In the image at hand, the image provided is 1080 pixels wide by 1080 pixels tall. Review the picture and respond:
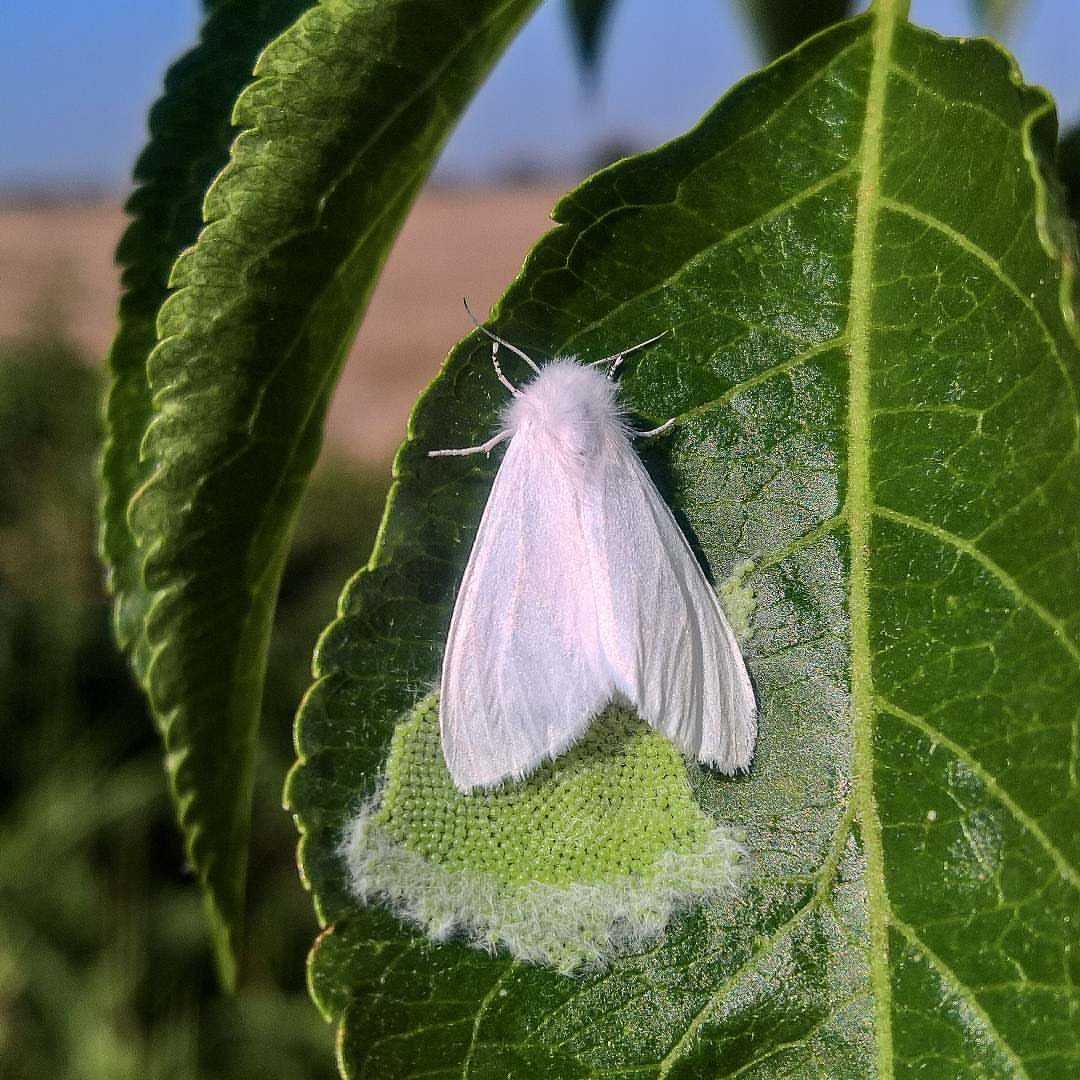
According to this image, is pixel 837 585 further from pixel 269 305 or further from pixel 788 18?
pixel 788 18

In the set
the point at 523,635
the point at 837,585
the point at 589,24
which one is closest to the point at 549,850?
the point at 523,635

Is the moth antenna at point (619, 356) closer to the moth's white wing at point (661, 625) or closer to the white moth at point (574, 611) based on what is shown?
the white moth at point (574, 611)

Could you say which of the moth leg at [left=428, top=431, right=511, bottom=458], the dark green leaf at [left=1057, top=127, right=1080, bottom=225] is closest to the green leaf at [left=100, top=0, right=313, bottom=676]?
the moth leg at [left=428, top=431, right=511, bottom=458]

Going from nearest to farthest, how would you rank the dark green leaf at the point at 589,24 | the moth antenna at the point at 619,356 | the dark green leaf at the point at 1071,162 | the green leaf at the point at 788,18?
the moth antenna at the point at 619,356 < the dark green leaf at the point at 1071,162 < the green leaf at the point at 788,18 < the dark green leaf at the point at 589,24

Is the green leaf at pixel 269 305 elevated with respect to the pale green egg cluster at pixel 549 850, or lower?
elevated

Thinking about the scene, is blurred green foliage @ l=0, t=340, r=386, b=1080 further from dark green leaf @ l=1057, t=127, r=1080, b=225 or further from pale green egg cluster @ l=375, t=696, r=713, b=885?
dark green leaf @ l=1057, t=127, r=1080, b=225

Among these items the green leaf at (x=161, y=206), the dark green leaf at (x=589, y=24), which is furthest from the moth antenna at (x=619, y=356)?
the dark green leaf at (x=589, y=24)
